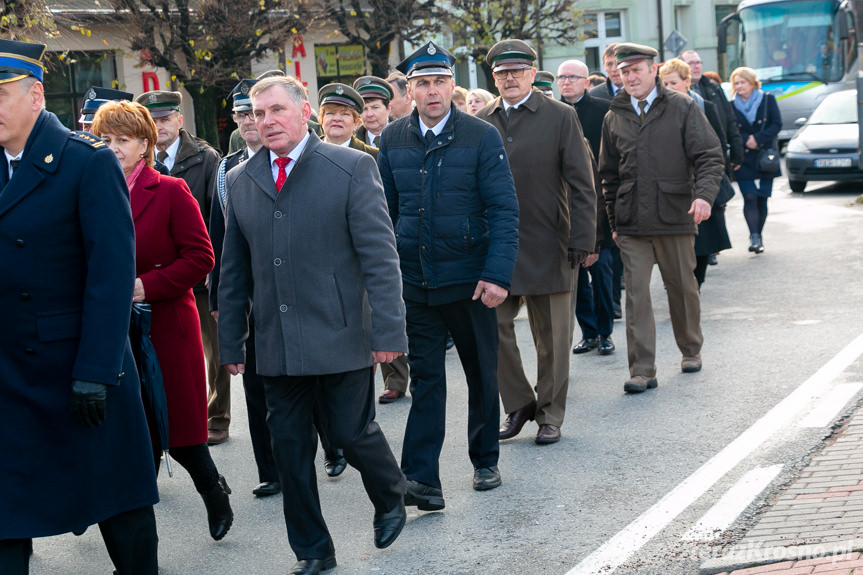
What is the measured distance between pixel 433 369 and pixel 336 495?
897 mm

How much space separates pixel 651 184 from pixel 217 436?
10.7 ft

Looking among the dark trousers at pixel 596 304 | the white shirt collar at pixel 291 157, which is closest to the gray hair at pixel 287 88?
the white shirt collar at pixel 291 157

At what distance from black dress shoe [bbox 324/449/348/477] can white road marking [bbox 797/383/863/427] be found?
8.28 feet

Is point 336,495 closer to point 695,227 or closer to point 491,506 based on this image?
point 491,506

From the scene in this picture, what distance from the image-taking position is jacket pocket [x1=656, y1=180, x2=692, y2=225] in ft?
26.0

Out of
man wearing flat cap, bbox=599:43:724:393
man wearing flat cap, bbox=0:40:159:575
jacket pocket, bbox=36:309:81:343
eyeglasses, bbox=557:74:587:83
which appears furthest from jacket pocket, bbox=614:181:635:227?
jacket pocket, bbox=36:309:81:343

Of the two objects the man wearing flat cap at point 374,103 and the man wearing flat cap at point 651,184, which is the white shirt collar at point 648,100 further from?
the man wearing flat cap at point 374,103

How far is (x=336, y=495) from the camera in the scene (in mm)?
6059

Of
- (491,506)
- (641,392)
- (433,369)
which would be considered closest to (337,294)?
(433,369)

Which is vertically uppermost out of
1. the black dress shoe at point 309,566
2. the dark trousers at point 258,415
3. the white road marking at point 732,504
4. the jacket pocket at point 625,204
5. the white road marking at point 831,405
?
the jacket pocket at point 625,204

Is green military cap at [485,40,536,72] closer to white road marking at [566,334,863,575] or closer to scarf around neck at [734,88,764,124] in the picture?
white road marking at [566,334,863,575]

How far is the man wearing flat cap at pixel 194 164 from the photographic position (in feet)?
23.0

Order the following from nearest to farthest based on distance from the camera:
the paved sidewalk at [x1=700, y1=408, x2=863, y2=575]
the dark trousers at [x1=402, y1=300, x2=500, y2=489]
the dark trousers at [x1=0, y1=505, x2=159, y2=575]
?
the dark trousers at [x1=0, y1=505, x2=159, y2=575] → the paved sidewalk at [x1=700, y1=408, x2=863, y2=575] → the dark trousers at [x1=402, y1=300, x2=500, y2=489]

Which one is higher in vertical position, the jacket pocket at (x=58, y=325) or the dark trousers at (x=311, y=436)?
the jacket pocket at (x=58, y=325)
